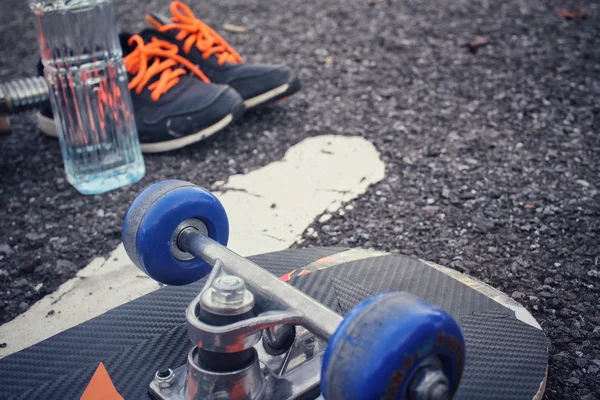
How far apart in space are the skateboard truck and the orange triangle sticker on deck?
0.31ft

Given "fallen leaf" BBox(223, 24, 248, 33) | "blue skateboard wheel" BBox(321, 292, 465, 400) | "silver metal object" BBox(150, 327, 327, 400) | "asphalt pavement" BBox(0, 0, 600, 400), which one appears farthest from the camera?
"fallen leaf" BBox(223, 24, 248, 33)

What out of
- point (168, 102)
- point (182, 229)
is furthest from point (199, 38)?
point (182, 229)

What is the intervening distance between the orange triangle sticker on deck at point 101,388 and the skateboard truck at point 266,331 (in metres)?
0.10

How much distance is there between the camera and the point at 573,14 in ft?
12.3

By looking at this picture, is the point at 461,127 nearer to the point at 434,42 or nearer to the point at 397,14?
the point at 434,42

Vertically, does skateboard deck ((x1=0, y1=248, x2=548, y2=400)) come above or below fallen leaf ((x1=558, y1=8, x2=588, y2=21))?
above

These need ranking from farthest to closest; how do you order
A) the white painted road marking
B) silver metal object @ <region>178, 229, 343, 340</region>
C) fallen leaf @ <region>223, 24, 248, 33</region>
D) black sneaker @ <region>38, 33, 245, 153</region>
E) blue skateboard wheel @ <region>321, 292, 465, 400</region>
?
fallen leaf @ <region>223, 24, 248, 33</region>, black sneaker @ <region>38, 33, 245, 153</region>, the white painted road marking, silver metal object @ <region>178, 229, 343, 340</region>, blue skateboard wheel @ <region>321, 292, 465, 400</region>

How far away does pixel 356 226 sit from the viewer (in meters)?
2.17

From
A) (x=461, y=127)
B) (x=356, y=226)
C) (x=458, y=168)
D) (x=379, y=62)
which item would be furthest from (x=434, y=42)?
(x=356, y=226)

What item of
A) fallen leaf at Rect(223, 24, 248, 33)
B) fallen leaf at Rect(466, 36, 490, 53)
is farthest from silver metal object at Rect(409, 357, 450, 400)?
fallen leaf at Rect(223, 24, 248, 33)

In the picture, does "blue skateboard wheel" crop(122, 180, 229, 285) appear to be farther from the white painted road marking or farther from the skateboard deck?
the white painted road marking

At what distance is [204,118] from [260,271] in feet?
4.75

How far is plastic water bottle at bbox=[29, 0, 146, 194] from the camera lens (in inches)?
91.6

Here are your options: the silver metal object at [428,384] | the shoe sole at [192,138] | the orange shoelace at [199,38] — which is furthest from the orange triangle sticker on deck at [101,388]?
the orange shoelace at [199,38]
